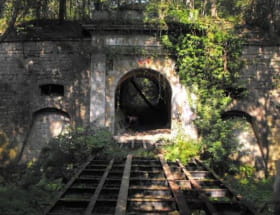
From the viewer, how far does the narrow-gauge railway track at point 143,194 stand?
4.04m

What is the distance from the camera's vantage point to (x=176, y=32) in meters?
10.0

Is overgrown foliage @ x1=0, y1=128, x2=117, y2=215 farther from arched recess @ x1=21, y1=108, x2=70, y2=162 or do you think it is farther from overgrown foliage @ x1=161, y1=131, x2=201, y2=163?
overgrown foliage @ x1=161, y1=131, x2=201, y2=163

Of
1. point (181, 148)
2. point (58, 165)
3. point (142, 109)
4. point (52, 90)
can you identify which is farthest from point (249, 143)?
point (142, 109)

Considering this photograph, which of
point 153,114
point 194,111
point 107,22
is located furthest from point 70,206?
point 153,114

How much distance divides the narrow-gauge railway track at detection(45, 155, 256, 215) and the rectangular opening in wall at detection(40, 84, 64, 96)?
5.22 meters

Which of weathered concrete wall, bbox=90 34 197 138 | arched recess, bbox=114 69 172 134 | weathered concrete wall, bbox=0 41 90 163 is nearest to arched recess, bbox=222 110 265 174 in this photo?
weathered concrete wall, bbox=90 34 197 138

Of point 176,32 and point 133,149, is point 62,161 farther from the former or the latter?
point 176,32

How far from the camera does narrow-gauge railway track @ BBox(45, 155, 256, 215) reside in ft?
13.3

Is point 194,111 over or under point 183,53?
under

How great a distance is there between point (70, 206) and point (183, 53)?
7.14 metres

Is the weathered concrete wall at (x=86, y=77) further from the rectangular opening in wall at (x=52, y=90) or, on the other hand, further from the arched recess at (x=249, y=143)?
the rectangular opening in wall at (x=52, y=90)

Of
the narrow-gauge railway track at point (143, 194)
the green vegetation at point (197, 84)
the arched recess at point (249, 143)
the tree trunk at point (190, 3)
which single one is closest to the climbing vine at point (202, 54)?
the green vegetation at point (197, 84)

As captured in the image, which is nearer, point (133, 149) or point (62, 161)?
point (62, 161)

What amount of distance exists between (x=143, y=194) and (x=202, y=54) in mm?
6713
